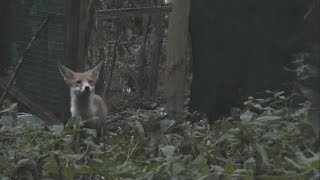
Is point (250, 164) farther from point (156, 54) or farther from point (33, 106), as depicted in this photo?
point (156, 54)

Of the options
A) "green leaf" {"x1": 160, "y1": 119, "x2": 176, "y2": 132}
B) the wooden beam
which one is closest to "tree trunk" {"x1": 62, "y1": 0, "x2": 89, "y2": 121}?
"green leaf" {"x1": 160, "y1": 119, "x2": 176, "y2": 132}

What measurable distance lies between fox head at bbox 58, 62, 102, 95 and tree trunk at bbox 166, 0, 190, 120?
1.26 meters

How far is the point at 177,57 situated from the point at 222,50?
1.83 metres

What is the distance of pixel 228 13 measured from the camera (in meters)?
7.46

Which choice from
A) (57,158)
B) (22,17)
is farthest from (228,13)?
(57,158)

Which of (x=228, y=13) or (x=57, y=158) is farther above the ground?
(x=228, y=13)

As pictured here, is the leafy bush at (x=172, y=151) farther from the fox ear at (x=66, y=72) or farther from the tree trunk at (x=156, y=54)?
the tree trunk at (x=156, y=54)

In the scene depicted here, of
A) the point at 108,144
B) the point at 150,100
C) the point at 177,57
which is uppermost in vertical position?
the point at 177,57

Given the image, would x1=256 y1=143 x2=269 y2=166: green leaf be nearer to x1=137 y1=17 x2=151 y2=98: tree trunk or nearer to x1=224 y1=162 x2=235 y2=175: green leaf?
x1=224 y1=162 x2=235 y2=175: green leaf

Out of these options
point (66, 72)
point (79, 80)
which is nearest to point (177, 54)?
point (66, 72)

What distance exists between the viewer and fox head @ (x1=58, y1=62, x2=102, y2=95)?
22.2 ft

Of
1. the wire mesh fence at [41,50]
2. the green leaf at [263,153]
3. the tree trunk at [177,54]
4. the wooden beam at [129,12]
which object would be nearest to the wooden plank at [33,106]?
the wire mesh fence at [41,50]

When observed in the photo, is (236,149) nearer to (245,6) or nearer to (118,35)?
(245,6)

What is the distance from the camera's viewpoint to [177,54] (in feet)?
19.1
